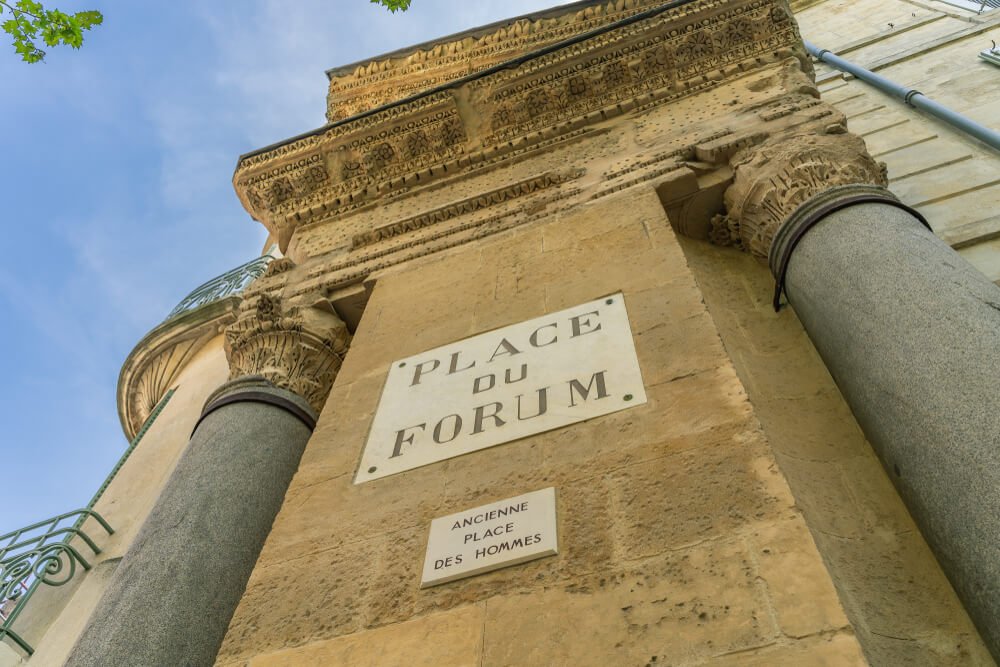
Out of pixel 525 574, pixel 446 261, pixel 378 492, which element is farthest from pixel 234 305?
pixel 525 574

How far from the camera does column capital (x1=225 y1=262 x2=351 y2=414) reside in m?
4.73

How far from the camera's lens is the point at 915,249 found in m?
3.29

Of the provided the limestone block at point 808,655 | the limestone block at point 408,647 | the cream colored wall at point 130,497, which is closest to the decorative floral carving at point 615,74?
the cream colored wall at point 130,497

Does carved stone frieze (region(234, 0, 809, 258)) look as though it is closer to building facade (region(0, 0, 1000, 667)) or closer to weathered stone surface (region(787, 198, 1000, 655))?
building facade (region(0, 0, 1000, 667))

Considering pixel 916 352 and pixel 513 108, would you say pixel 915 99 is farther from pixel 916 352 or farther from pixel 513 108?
pixel 916 352

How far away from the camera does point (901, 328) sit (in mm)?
2965

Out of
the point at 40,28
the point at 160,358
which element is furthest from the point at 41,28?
the point at 160,358

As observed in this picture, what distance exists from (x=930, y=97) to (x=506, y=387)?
5986mm

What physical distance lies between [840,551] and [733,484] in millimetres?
458

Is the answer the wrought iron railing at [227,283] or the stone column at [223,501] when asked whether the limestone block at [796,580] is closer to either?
the stone column at [223,501]

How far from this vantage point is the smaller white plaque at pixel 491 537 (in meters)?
2.57

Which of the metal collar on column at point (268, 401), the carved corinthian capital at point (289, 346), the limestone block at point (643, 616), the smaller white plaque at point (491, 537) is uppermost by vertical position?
the carved corinthian capital at point (289, 346)

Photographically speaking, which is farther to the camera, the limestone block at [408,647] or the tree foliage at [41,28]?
the tree foliage at [41,28]

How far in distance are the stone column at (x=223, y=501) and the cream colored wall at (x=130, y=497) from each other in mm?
1625
